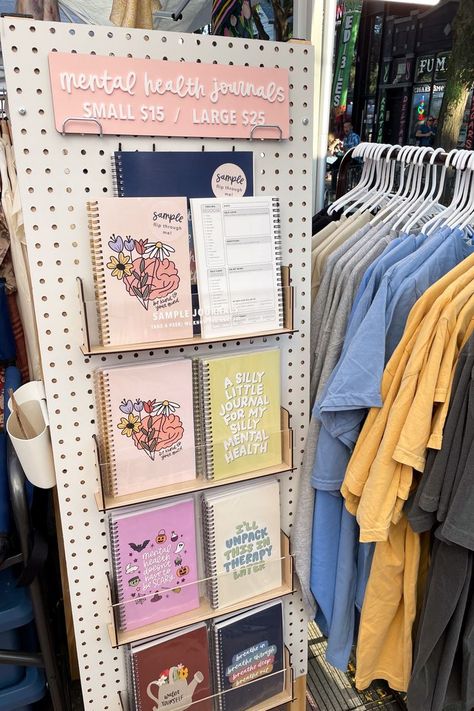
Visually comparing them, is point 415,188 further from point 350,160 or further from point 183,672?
point 183,672

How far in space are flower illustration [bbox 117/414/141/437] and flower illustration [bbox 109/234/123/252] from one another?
349 millimetres

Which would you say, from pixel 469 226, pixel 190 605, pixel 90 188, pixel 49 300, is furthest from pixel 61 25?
pixel 190 605

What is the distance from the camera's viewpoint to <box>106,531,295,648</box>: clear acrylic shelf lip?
3.97 ft

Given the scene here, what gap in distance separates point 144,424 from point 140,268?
0.34 meters

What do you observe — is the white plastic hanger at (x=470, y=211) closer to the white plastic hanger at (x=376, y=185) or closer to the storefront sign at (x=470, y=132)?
the white plastic hanger at (x=376, y=185)

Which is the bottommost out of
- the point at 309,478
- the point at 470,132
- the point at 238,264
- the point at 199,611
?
the point at 199,611

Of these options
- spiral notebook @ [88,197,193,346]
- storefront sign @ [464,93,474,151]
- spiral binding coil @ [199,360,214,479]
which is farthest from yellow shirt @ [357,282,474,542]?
storefront sign @ [464,93,474,151]

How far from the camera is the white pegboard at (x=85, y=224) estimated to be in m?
0.94

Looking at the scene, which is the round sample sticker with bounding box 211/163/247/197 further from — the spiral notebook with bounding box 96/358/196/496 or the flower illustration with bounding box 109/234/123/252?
the spiral notebook with bounding box 96/358/196/496

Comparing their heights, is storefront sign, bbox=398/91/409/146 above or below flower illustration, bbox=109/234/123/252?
above

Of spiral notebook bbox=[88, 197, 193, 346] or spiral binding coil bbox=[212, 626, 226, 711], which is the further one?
spiral binding coil bbox=[212, 626, 226, 711]

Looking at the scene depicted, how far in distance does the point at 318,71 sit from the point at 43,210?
104 cm

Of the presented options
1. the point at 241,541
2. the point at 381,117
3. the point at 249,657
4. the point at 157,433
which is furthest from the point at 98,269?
the point at 381,117

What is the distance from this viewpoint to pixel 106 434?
3.62 feet
